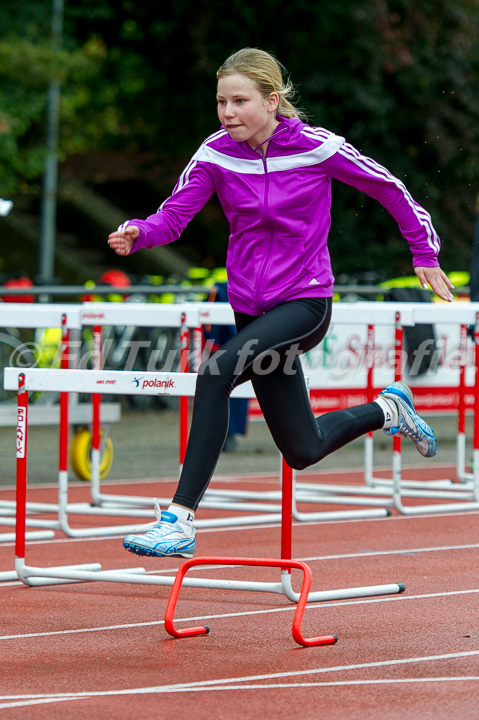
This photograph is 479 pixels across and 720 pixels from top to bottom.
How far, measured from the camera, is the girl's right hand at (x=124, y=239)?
4812mm

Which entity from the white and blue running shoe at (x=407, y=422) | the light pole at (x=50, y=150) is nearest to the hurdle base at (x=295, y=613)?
the white and blue running shoe at (x=407, y=422)

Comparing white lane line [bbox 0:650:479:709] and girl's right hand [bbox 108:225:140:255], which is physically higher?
girl's right hand [bbox 108:225:140:255]

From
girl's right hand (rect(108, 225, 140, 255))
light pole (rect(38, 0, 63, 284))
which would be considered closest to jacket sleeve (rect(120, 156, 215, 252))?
girl's right hand (rect(108, 225, 140, 255))

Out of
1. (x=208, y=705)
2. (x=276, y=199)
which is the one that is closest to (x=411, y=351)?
(x=276, y=199)

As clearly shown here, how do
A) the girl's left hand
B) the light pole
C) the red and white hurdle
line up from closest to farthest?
the girl's left hand
the red and white hurdle
the light pole

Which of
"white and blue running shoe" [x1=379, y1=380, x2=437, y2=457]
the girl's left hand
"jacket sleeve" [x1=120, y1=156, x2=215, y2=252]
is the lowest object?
"white and blue running shoe" [x1=379, y1=380, x2=437, y2=457]

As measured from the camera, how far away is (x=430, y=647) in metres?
4.84

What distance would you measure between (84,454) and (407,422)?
205 inches

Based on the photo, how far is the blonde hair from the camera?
5012 millimetres

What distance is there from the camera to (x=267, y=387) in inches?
201

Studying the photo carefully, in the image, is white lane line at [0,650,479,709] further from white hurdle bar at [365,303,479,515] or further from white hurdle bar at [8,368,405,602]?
white hurdle bar at [365,303,479,515]

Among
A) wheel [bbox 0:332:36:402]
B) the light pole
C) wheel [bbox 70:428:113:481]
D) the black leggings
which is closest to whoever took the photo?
the black leggings

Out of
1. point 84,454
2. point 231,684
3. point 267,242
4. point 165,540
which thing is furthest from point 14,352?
point 231,684

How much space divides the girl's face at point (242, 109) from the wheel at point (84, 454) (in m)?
5.56
